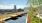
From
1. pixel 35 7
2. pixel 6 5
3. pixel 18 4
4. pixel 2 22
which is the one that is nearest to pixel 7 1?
pixel 6 5

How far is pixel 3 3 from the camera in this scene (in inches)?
70.1

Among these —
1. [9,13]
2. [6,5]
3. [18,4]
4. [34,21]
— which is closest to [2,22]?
[9,13]

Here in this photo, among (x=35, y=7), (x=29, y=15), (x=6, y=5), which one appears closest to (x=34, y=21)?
(x=29, y=15)

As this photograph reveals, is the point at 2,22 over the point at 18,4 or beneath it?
beneath

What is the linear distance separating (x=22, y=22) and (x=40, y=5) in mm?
474

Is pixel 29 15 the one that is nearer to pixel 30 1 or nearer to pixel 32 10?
pixel 32 10

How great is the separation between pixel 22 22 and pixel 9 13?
1.02 feet

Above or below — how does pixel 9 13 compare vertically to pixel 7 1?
below

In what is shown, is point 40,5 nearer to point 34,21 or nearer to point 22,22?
point 34,21

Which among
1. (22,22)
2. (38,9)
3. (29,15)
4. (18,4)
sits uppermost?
(18,4)

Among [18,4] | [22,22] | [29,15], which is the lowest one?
[22,22]

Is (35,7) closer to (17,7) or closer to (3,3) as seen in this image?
(17,7)

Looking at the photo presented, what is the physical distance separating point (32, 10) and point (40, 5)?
181 mm

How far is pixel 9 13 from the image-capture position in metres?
1.80
